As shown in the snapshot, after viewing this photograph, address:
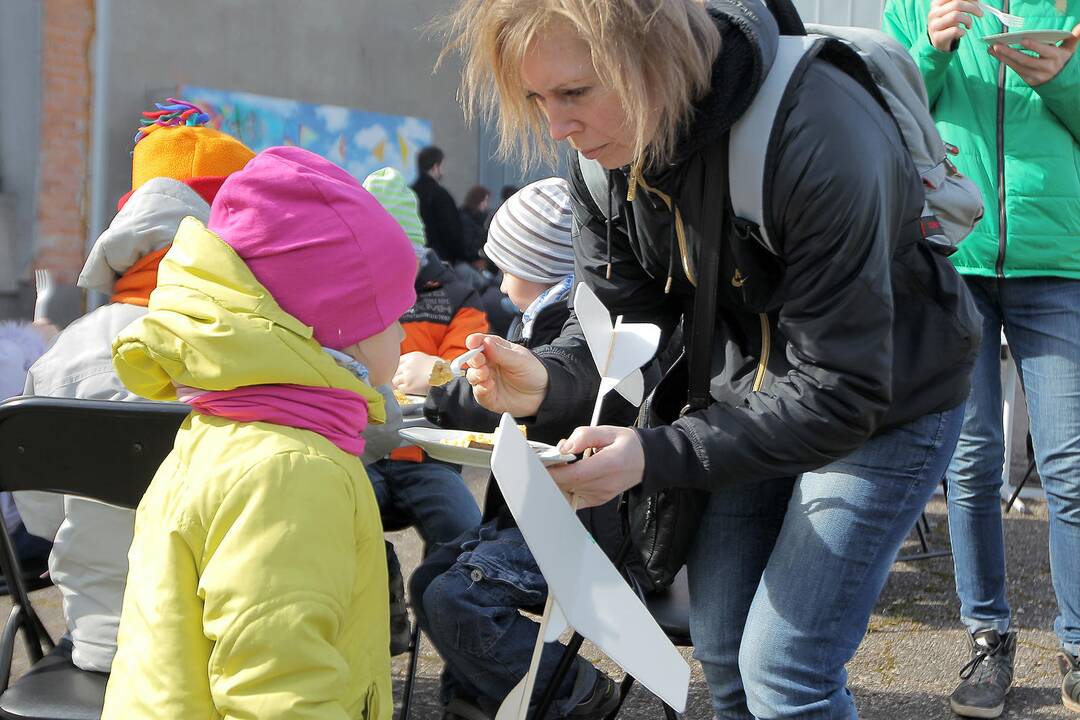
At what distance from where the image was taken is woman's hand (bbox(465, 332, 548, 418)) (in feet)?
6.40

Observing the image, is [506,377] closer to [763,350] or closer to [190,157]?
[763,350]

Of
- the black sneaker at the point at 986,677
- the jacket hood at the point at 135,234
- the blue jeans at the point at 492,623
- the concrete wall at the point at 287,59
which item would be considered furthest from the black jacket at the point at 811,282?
the concrete wall at the point at 287,59

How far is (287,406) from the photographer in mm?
1557

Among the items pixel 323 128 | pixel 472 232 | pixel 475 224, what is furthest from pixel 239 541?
pixel 323 128

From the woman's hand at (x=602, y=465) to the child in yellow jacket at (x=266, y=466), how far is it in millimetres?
289

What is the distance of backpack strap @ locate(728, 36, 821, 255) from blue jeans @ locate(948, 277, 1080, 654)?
1.48m

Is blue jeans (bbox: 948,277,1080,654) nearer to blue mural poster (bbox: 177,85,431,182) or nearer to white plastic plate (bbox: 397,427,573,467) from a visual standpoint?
white plastic plate (bbox: 397,427,573,467)

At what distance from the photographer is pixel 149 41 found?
8648mm

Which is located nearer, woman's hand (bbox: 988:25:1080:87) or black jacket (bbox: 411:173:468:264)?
woman's hand (bbox: 988:25:1080:87)

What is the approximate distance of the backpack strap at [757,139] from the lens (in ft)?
5.41

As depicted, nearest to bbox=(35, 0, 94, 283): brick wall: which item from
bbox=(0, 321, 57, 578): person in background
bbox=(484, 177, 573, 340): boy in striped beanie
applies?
bbox=(0, 321, 57, 578): person in background

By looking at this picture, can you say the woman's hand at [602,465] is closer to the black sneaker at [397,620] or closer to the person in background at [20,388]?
the black sneaker at [397,620]

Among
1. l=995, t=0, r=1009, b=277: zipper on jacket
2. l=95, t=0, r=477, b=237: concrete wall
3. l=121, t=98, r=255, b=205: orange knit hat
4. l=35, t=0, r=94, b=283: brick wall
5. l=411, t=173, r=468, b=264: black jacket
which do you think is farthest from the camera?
l=411, t=173, r=468, b=264: black jacket

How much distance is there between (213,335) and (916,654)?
2679mm
